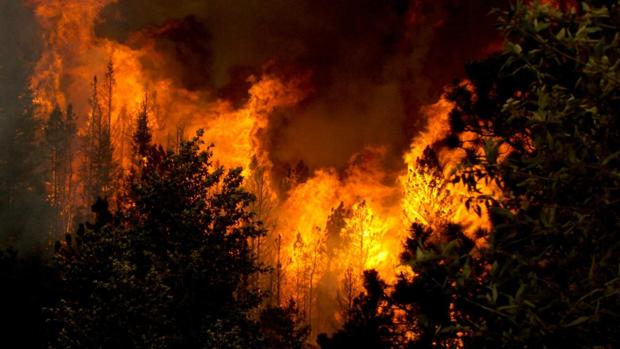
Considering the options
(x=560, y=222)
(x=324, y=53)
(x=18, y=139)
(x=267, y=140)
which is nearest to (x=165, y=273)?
(x=560, y=222)

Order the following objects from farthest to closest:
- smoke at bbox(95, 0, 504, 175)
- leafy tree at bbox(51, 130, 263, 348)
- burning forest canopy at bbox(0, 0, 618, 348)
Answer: smoke at bbox(95, 0, 504, 175) < burning forest canopy at bbox(0, 0, 618, 348) < leafy tree at bbox(51, 130, 263, 348)

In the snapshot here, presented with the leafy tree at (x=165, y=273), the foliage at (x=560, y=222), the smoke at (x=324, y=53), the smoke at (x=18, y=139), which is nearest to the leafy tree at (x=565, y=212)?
the foliage at (x=560, y=222)

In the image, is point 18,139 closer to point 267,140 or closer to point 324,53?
point 267,140

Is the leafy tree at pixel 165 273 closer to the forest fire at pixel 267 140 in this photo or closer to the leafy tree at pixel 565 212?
the leafy tree at pixel 565 212

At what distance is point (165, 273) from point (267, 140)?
37.7 metres

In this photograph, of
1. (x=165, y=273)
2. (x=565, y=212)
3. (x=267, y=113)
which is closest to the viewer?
(x=565, y=212)

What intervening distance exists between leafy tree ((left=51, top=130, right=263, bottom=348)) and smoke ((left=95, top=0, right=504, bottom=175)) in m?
34.0

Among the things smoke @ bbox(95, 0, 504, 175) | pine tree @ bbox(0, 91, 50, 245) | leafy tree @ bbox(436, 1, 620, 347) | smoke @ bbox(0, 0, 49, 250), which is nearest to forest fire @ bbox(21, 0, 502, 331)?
smoke @ bbox(95, 0, 504, 175)

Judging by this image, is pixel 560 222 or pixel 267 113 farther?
pixel 267 113

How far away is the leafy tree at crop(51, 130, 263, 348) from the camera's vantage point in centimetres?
1333

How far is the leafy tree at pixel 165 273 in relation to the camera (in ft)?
43.7

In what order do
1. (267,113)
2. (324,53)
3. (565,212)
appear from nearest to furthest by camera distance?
(565,212), (267,113), (324,53)

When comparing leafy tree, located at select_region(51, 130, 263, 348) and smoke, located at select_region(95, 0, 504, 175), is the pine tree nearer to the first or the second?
smoke, located at select_region(95, 0, 504, 175)

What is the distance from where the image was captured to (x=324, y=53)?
54.4 m
